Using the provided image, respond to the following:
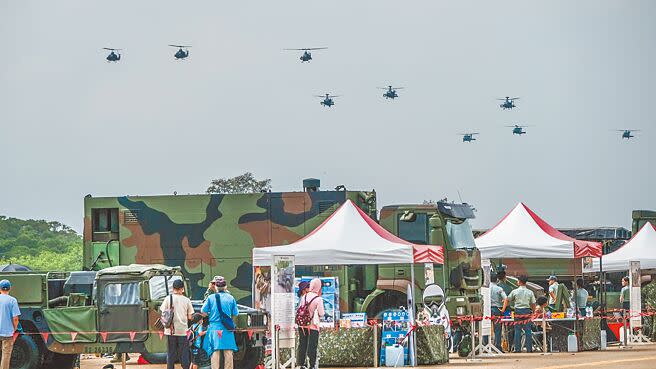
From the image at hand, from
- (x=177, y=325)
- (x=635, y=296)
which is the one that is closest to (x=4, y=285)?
(x=177, y=325)

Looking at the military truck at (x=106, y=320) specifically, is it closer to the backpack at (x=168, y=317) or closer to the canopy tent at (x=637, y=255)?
the backpack at (x=168, y=317)

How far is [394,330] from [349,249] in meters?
1.99

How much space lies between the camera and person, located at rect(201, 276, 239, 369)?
76.5 feet

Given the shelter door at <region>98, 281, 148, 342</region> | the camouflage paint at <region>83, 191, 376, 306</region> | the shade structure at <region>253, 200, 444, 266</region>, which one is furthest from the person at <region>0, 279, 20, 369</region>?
the camouflage paint at <region>83, 191, 376, 306</region>

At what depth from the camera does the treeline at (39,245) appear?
7156 cm

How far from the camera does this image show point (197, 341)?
24203mm

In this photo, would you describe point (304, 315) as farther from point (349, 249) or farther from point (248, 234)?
point (248, 234)

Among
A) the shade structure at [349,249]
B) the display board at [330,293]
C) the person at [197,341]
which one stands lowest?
the person at [197,341]

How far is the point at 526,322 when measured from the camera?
33.6 metres

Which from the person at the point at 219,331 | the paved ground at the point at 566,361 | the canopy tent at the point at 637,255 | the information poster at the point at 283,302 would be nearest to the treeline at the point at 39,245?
the canopy tent at the point at 637,255

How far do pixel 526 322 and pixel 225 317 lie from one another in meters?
12.0

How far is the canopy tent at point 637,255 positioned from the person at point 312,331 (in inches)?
492

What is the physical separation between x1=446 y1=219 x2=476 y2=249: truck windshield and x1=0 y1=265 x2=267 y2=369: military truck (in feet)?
26.0

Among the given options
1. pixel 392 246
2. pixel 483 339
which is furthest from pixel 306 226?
pixel 392 246
